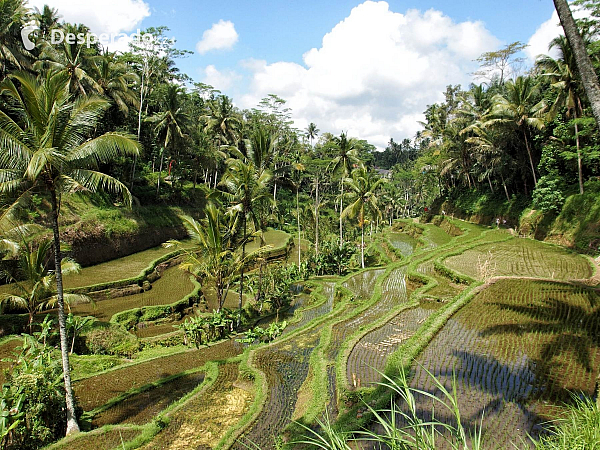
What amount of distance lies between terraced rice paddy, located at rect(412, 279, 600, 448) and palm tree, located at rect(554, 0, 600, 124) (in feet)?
15.4

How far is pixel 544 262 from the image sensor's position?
16328mm

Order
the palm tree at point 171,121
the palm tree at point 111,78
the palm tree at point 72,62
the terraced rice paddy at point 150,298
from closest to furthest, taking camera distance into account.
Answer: the terraced rice paddy at point 150,298
the palm tree at point 72,62
the palm tree at point 111,78
the palm tree at point 171,121

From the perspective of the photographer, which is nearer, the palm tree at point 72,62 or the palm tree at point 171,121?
the palm tree at point 72,62

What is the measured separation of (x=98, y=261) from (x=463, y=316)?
A: 19.7 meters

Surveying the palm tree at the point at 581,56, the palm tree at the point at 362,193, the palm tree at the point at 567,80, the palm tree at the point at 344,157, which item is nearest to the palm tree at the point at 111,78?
the palm tree at the point at 344,157

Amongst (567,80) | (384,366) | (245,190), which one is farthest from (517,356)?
(567,80)

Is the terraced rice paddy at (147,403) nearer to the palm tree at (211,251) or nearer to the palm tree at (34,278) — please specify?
the palm tree at (211,251)

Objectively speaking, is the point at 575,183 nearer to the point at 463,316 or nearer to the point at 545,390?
the point at 463,316

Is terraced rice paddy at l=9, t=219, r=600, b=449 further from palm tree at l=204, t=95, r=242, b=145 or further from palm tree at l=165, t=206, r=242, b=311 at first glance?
palm tree at l=204, t=95, r=242, b=145

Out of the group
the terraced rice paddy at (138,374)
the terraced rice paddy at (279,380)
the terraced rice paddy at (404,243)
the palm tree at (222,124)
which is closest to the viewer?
the terraced rice paddy at (279,380)

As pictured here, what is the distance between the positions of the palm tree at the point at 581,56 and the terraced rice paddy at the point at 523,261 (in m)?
9.69

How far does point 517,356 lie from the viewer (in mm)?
8211

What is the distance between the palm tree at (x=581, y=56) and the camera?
6059 millimetres

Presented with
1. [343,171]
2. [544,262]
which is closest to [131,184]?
[343,171]
